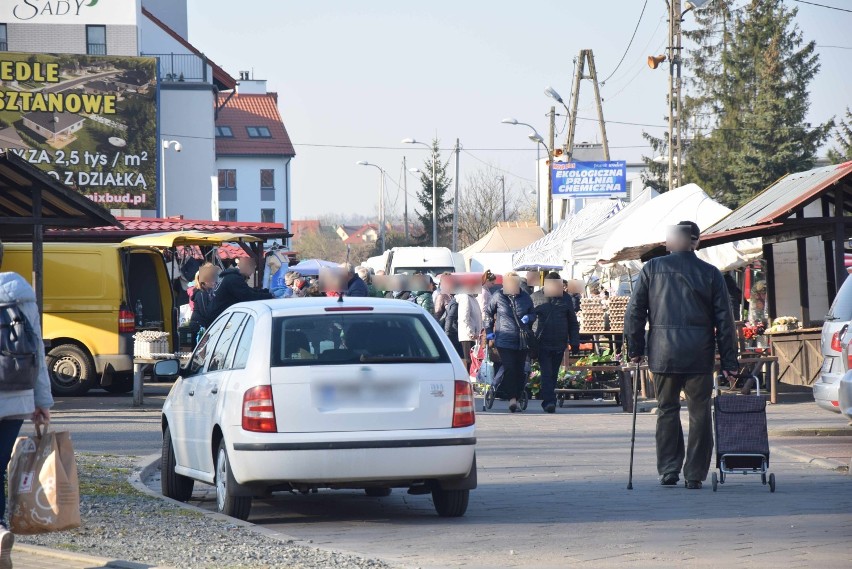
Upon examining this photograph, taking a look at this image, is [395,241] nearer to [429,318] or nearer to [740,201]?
[740,201]

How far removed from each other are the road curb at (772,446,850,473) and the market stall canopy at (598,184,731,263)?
9.80 meters

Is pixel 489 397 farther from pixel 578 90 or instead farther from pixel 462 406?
pixel 578 90

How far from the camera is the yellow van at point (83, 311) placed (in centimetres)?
1895

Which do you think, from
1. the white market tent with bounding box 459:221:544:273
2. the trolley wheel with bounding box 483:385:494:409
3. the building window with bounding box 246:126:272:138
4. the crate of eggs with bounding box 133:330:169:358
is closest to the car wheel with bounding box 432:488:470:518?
the trolley wheel with bounding box 483:385:494:409

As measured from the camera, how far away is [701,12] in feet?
208

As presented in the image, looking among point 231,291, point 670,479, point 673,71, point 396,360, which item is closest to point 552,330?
point 231,291

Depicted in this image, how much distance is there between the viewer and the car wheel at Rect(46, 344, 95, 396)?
62.7ft

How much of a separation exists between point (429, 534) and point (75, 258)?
12396 millimetres

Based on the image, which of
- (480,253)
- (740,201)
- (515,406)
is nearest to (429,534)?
(515,406)

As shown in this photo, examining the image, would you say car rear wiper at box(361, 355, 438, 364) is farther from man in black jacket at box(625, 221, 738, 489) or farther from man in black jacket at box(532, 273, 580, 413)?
man in black jacket at box(532, 273, 580, 413)

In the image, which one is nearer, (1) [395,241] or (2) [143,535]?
(2) [143,535]

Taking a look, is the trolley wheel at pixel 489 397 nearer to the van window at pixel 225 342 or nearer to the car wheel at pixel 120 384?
the car wheel at pixel 120 384

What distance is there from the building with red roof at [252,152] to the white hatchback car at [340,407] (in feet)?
280

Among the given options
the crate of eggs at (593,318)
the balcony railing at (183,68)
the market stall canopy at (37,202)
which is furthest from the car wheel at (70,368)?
the balcony railing at (183,68)
